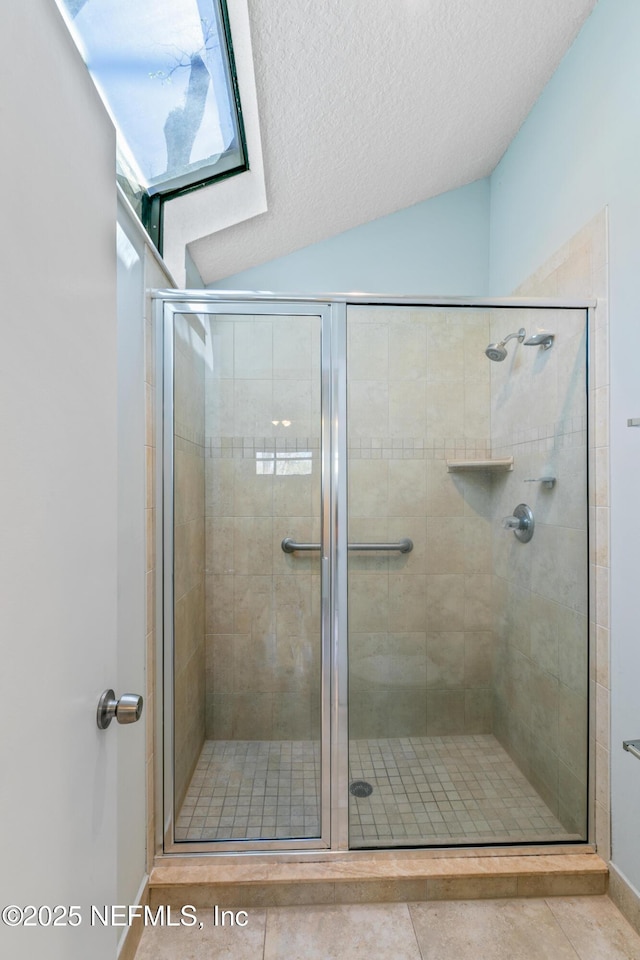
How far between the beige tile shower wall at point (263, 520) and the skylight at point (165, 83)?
60 centimetres

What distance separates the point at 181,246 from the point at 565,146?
150cm

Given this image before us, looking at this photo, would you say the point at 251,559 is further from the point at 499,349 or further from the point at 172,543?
the point at 499,349

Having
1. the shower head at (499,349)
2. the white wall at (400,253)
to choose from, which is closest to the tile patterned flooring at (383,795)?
the shower head at (499,349)

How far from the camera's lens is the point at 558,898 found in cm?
149

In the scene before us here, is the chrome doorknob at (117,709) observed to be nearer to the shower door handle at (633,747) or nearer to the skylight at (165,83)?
the shower door handle at (633,747)

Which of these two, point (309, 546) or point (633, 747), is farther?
point (309, 546)

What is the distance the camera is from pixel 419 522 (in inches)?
65.0

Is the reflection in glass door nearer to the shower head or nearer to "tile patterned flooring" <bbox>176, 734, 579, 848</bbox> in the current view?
"tile patterned flooring" <bbox>176, 734, 579, 848</bbox>

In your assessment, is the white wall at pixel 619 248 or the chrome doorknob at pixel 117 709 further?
the white wall at pixel 619 248

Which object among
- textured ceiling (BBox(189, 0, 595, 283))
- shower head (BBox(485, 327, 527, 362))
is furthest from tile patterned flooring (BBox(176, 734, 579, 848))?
textured ceiling (BBox(189, 0, 595, 283))

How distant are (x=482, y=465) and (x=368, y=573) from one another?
1.69 feet

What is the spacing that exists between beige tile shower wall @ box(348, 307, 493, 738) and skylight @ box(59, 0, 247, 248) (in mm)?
835

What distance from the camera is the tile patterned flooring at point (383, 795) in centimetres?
158

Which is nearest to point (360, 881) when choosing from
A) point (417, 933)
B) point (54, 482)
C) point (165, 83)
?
point (417, 933)
